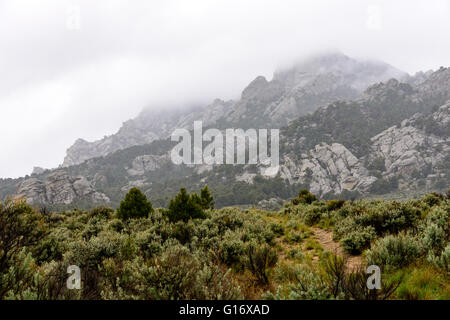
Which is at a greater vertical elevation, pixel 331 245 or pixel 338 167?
pixel 338 167

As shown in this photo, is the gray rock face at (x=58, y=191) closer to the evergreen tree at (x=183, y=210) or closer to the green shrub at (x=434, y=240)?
the evergreen tree at (x=183, y=210)

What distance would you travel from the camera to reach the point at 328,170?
137m

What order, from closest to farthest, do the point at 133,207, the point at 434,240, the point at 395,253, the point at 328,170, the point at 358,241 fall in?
the point at 395,253, the point at 434,240, the point at 358,241, the point at 133,207, the point at 328,170

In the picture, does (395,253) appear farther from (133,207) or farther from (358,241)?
(133,207)

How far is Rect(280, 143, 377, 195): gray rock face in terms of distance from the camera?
125450 mm

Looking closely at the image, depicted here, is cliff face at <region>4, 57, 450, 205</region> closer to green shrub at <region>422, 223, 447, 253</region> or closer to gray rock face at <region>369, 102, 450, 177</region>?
gray rock face at <region>369, 102, 450, 177</region>

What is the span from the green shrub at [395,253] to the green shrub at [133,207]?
15.5 m

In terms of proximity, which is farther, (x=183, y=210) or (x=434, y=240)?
(x=183, y=210)

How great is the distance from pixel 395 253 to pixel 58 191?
15217cm

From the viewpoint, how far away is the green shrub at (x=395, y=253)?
19.9 ft

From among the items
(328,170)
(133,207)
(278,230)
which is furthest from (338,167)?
(133,207)

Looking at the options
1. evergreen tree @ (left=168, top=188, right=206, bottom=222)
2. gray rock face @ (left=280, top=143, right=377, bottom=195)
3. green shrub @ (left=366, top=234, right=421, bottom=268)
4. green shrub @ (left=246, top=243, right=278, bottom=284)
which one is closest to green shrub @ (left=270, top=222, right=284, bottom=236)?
evergreen tree @ (left=168, top=188, right=206, bottom=222)

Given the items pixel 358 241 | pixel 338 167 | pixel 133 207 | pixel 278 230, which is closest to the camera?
pixel 358 241
